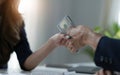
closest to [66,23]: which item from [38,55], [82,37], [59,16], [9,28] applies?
[82,37]

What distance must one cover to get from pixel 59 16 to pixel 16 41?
137 cm

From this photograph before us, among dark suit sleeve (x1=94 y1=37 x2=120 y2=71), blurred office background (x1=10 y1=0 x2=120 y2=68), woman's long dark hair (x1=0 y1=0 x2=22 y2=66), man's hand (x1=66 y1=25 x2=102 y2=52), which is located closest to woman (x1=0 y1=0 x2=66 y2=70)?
woman's long dark hair (x1=0 y1=0 x2=22 y2=66)

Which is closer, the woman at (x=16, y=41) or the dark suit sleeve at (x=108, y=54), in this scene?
the dark suit sleeve at (x=108, y=54)

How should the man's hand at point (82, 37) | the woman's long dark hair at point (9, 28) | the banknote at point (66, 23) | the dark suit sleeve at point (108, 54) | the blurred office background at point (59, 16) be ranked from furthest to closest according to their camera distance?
the blurred office background at point (59, 16) → the woman's long dark hair at point (9, 28) → the banknote at point (66, 23) → the man's hand at point (82, 37) → the dark suit sleeve at point (108, 54)

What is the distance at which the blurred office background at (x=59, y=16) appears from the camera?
3.00m

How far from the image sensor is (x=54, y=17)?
310 centimetres

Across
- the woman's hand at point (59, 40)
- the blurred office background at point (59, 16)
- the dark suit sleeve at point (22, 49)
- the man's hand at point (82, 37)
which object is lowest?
the blurred office background at point (59, 16)

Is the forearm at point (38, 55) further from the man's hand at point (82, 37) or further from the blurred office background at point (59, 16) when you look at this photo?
the blurred office background at point (59, 16)

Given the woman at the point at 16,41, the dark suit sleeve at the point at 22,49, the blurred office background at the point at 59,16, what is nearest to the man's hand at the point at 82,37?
the woman at the point at 16,41

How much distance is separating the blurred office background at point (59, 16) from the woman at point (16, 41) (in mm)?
1009

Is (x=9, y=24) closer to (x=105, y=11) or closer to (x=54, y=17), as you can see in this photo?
(x=54, y=17)

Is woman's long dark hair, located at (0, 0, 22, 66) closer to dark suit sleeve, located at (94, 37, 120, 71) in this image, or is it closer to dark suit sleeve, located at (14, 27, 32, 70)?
dark suit sleeve, located at (14, 27, 32, 70)

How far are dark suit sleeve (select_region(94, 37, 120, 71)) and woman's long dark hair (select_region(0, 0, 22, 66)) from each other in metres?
0.90

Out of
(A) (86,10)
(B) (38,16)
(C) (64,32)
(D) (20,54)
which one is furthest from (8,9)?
(A) (86,10)
